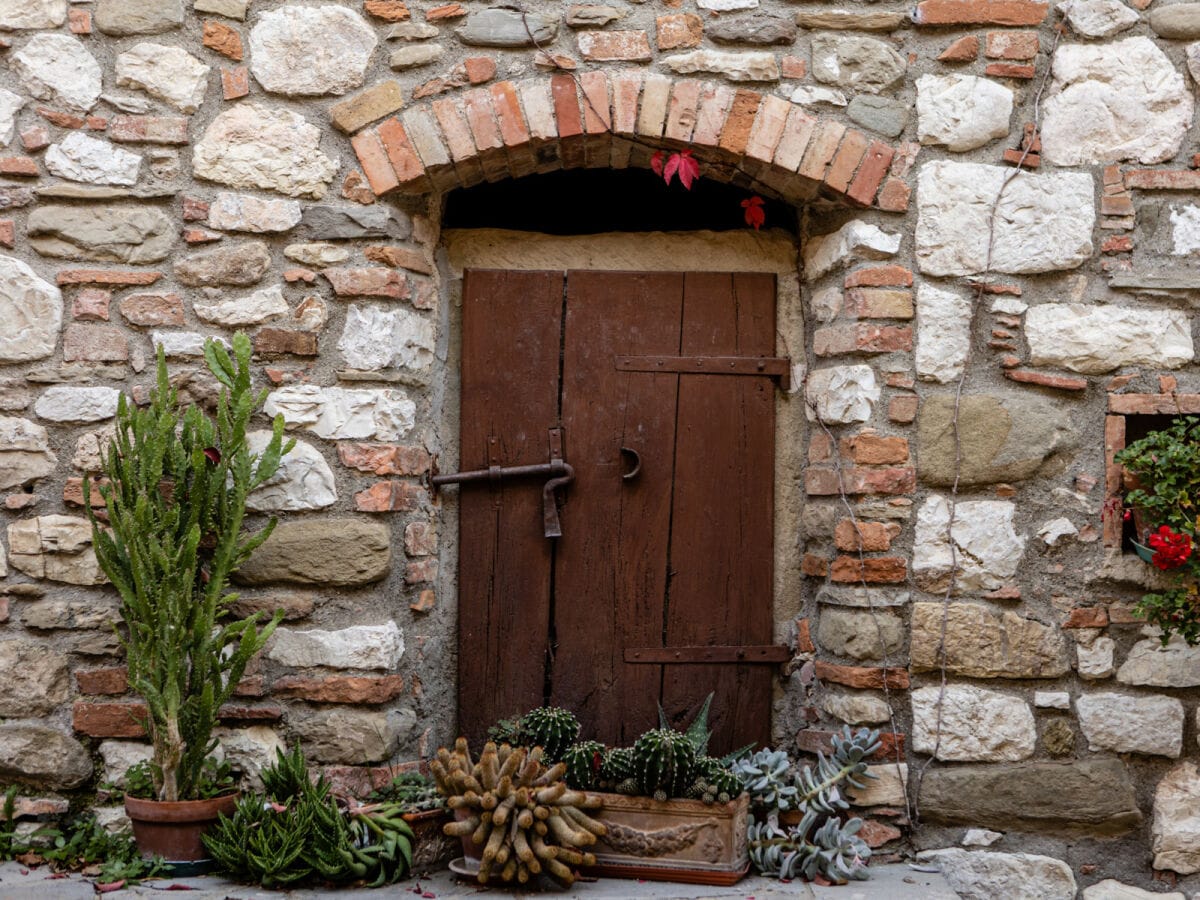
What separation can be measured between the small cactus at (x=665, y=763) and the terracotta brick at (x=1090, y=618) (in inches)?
39.6

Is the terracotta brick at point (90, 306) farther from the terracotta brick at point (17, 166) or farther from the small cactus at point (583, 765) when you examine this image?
the small cactus at point (583, 765)

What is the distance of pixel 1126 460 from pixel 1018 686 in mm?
616

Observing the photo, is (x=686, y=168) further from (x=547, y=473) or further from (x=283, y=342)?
(x=283, y=342)

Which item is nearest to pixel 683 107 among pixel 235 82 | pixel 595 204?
pixel 595 204

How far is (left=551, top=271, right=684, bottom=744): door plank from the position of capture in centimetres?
304

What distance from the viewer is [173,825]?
8.25 ft

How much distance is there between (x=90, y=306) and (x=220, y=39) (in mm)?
752

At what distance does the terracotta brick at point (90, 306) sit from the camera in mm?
2748

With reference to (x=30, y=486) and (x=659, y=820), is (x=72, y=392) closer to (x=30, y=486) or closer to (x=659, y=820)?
(x=30, y=486)

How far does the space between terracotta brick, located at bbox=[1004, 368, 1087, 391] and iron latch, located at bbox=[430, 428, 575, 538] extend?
47.2 inches

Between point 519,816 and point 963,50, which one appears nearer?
point 519,816

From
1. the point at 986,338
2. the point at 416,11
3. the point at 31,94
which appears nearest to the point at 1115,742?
the point at 986,338

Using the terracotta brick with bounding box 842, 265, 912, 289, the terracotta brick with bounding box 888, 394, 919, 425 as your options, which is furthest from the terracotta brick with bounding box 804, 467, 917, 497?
the terracotta brick with bounding box 842, 265, 912, 289

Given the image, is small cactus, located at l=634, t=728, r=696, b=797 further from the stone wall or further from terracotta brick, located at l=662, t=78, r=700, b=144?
terracotta brick, located at l=662, t=78, r=700, b=144
